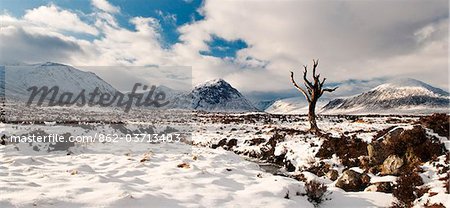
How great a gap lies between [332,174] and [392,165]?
2.46 m

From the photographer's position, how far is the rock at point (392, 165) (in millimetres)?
12305

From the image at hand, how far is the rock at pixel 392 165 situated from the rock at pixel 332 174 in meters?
1.94

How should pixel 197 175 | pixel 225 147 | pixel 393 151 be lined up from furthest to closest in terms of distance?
pixel 225 147 → pixel 393 151 → pixel 197 175

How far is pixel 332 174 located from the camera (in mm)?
14016

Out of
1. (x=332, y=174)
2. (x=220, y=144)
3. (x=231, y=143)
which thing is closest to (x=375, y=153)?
(x=332, y=174)

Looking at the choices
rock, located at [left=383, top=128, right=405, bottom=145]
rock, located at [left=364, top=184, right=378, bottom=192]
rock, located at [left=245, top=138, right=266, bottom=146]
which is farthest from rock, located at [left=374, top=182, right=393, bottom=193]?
rock, located at [left=245, top=138, right=266, bottom=146]

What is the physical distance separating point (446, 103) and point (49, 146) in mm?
201421

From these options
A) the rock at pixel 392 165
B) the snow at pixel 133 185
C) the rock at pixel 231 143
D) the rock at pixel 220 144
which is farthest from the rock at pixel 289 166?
the rock at pixel 220 144

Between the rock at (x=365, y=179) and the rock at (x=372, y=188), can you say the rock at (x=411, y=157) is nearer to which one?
the rock at (x=365, y=179)

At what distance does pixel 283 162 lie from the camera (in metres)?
18.5

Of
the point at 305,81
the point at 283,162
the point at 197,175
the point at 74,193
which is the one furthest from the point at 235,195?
the point at 305,81

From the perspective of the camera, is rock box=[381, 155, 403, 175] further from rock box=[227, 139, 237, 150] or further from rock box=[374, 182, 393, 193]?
rock box=[227, 139, 237, 150]

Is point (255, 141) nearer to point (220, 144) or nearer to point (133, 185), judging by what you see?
point (220, 144)

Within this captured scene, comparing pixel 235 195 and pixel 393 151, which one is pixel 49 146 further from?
pixel 393 151
